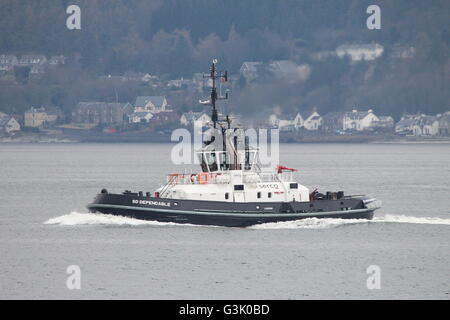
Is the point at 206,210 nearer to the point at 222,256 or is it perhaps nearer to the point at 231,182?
the point at 231,182

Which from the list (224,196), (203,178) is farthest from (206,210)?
(203,178)

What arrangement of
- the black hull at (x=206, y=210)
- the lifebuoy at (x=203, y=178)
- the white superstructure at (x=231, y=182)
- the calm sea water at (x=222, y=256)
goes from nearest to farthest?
1. the calm sea water at (x=222, y=256)
2. the black hull at (x=206, y=210)
3. the white superstructure at (x=231, y=182)
4. the lifebuoy at (x=203, y=178)

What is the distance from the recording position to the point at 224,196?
191ft

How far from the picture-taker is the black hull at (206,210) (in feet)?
189

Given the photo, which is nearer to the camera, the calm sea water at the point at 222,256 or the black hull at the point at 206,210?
the calm sea water at the point at 222,256

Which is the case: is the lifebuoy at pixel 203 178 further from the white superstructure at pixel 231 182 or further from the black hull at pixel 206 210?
the black hull at pixel 206 210

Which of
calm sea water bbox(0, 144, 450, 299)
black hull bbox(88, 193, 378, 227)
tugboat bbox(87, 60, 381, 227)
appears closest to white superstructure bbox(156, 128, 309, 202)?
tugboat bbox(87, 60, 381, 227)

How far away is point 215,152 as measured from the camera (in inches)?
2314

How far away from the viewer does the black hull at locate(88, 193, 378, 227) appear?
57531mm

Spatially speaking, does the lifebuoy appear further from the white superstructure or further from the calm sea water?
the calm sea water

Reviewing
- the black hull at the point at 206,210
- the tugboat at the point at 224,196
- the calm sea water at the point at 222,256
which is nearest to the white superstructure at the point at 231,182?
the tugboat at the point at 224,196

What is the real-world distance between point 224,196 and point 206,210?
1294mm

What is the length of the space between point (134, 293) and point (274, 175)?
17.3 metres
